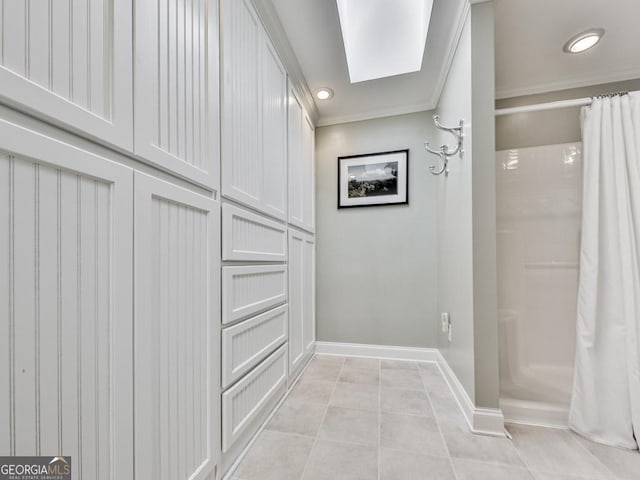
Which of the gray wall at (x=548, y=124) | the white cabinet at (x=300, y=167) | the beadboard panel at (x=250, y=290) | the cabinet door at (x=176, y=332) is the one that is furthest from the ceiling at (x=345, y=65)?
the beadboard panel at (x=250, y=290)

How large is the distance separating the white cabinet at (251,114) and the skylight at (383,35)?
51 cm

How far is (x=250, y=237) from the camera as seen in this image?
127 centimetres

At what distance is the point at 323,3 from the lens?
138 cm

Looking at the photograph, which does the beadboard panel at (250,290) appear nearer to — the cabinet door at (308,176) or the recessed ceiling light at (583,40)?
the cabinet door at (308,176)

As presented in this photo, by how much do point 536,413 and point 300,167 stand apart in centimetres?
208

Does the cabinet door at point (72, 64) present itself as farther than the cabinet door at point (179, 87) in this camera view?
No

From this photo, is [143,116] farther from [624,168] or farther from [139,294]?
[624,168]

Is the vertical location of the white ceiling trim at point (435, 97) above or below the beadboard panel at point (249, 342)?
above

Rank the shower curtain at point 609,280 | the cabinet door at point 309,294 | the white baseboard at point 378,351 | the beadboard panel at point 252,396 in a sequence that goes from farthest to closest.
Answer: the white baseboard at point 378,351 < the cabinet door at point 309,294 < the shower curtain at point 609,280 < the beadboard panel at point 252,396

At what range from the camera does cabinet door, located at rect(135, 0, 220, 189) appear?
699mm

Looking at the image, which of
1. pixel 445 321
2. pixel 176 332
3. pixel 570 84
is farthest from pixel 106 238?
pixel 570 84

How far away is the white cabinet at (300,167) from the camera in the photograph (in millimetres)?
1855

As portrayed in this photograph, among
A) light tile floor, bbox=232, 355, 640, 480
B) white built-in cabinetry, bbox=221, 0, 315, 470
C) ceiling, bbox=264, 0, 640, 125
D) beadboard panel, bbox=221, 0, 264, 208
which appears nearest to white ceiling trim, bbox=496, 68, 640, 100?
ceiling, bbox=264, 0, 640, 125

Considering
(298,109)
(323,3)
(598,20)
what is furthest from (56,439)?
(598,20)
